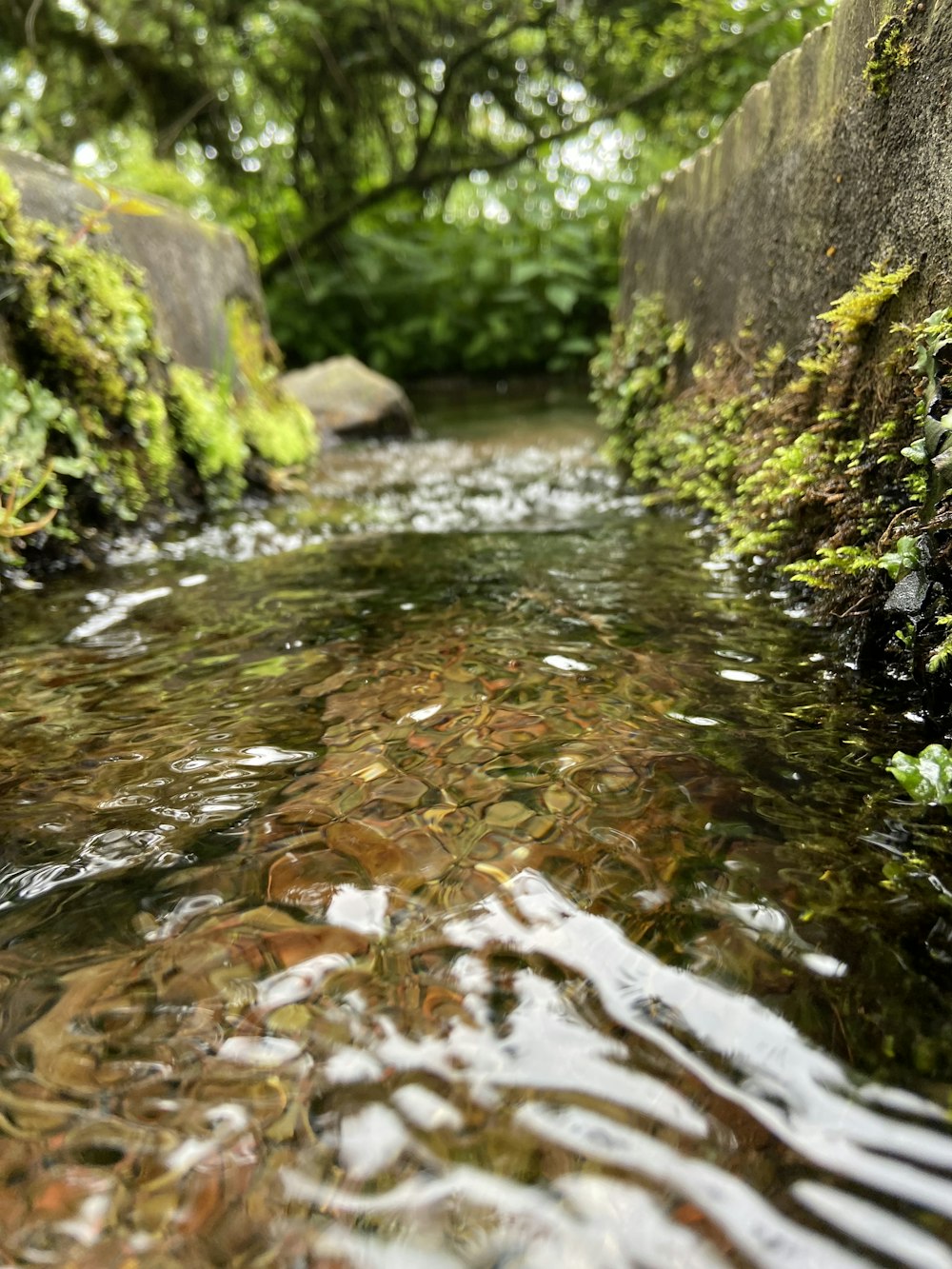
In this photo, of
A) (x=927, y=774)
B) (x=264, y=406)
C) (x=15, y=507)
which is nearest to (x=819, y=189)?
(x=927, y=774)

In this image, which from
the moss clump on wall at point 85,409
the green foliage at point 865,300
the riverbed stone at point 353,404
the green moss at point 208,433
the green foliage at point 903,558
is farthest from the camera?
the riverbed stone at point 353,404

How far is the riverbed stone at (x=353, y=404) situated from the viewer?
8.36 m

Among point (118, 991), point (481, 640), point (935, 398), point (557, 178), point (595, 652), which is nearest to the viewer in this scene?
point (118, 991)

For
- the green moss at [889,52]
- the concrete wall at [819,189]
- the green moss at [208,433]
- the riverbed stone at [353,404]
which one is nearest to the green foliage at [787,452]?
the concrete wall at [819,189]

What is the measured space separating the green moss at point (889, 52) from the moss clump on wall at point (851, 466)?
528mm

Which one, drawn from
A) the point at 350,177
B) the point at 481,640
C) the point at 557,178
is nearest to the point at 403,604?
the point at 481,640

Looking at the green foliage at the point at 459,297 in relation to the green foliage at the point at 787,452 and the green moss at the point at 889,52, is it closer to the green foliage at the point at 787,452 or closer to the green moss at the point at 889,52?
the green foliage at the point at 787,452

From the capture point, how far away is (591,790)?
5.15 feet

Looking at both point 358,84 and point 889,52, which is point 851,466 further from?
point 358,84

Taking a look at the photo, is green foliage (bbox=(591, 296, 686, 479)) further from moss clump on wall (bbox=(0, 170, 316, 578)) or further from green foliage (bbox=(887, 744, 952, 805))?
green foliage (bbox=(887, 744, 952, 805))

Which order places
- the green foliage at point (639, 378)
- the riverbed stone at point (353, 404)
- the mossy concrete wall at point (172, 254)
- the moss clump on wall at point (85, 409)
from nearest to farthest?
1. the moss clump on wall at point (85, 409)
2. the mossy concrete wall at point (172, 254)
3. the green foliage at point (639, 378)
4. the riverbed stone at point (353, 404)

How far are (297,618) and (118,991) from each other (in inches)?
68.6

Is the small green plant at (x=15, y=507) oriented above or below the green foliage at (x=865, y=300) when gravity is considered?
below

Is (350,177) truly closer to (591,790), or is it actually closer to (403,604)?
(403,604)
